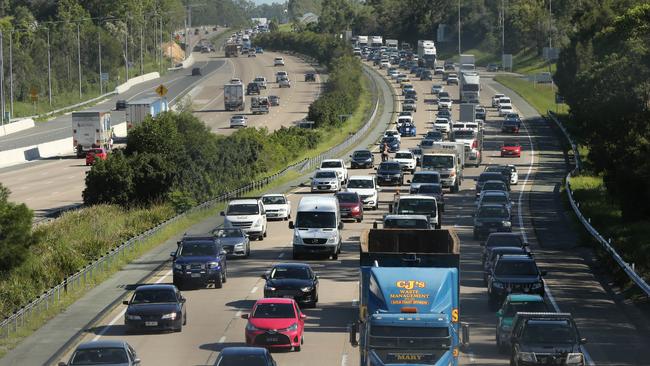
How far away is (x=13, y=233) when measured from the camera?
45.1 metres

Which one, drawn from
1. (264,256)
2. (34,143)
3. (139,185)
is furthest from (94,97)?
(264,256)

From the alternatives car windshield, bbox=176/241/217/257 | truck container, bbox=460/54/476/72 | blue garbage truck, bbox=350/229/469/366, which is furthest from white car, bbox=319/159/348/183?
truck container, bbox=460/54/476/72

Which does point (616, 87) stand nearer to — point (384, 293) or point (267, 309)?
point (267, 309)

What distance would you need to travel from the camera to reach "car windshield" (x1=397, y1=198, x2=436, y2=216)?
2205 inches

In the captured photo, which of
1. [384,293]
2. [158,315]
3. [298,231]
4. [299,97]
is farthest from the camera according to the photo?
[299,97]

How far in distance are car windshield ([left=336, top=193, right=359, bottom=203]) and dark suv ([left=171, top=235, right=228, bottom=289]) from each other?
18925 mm

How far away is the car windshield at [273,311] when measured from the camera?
3434cm

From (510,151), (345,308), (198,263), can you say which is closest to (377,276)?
(345,308)

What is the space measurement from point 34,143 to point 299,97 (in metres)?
55.4

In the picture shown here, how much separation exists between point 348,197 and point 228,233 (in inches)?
485

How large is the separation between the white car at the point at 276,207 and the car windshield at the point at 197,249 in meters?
19.7

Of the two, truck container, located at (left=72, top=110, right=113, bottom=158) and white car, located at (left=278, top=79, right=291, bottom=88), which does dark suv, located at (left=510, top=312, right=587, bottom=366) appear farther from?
white car, located at (left=278, top=79, right=291, bottom=88)

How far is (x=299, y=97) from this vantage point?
169375 millimetres

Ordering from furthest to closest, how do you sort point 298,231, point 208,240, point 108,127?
point 108,127 < point 298,231 < point 208,240
